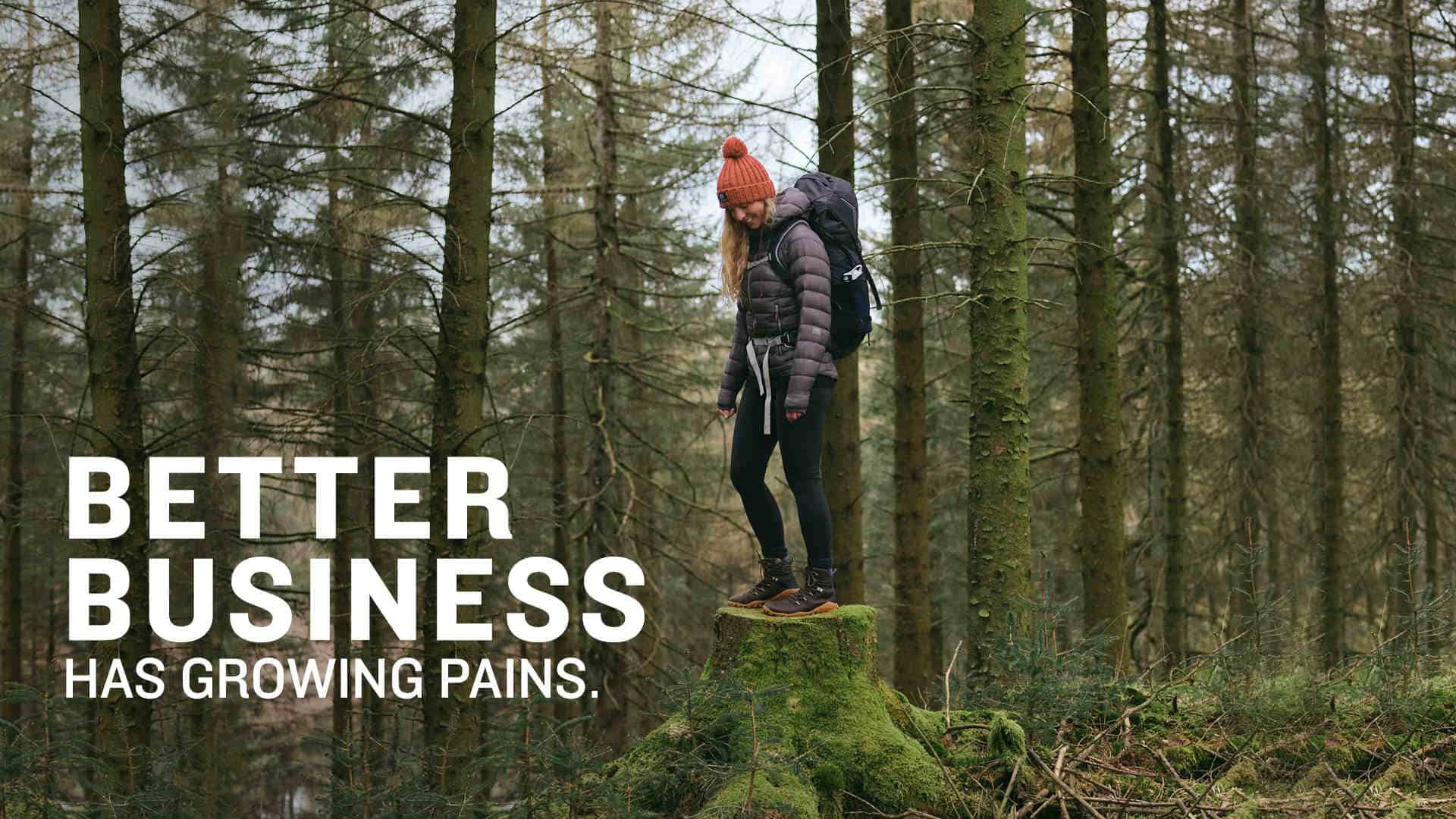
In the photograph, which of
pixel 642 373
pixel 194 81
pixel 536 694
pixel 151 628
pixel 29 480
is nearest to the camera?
pixel 536 694

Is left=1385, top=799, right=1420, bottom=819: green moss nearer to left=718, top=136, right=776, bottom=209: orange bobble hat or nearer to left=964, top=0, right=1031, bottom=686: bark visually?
left=964, top=0, right=1031, bottom=686: bark

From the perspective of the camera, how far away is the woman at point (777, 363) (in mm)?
5652

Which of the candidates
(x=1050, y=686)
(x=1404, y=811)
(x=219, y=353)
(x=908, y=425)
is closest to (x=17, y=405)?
(x=219, y=353)

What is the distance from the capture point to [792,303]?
5.77 meters

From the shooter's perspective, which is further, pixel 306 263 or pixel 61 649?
pixel 61 649

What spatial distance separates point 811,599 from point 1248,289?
10338mm

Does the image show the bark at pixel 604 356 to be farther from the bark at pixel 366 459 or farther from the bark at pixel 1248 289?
the bark at pixel 1248 289

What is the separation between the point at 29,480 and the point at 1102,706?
1862cm

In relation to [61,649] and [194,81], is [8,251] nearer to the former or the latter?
[194,81]

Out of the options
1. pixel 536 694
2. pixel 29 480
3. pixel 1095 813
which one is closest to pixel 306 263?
pixel 536 694

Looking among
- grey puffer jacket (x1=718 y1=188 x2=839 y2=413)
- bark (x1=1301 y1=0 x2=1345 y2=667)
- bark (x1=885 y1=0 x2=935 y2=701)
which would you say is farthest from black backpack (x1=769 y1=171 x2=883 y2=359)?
bark (x1=1301 y1=0 x2=1345 y2=667)

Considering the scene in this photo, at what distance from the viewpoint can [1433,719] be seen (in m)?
5.95

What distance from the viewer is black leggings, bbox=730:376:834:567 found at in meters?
5.83

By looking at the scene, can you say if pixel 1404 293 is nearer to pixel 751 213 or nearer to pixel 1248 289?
pixel 1248 289
